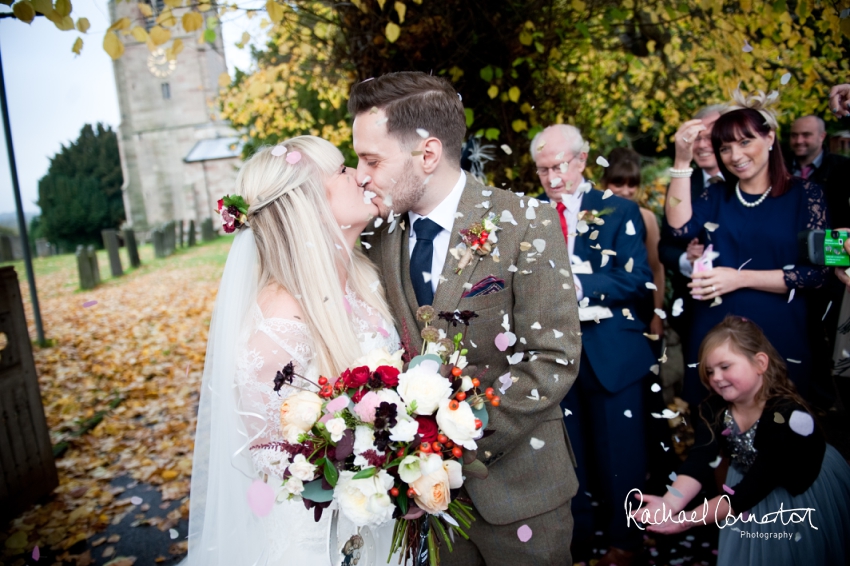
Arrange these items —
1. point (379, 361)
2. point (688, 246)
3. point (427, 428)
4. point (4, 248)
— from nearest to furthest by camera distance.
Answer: point (427, 428)
point (379, 361)
point (688, 246)
point (4, 248)

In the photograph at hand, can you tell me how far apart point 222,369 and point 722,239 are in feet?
9.73

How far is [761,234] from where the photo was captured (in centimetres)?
329

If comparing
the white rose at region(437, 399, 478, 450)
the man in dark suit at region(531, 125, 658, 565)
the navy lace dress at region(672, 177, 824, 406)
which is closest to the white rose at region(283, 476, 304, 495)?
the white rose at region(437, 399, 478, 450)

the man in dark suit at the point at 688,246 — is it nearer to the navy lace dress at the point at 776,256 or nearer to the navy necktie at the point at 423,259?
the navy lace dress at the point at 776,256

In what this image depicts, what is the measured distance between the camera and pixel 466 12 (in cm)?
473

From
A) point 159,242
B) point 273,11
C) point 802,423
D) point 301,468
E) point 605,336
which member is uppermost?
point 273,11

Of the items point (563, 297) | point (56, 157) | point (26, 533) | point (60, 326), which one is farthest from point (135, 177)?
point (563, 297)

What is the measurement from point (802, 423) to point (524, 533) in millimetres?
1526

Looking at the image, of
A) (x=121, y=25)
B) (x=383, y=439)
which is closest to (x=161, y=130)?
(x=121, y=25)

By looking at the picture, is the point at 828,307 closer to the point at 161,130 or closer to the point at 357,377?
the point at 357,377

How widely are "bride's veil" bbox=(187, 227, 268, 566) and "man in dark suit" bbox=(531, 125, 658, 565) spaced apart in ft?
6.26

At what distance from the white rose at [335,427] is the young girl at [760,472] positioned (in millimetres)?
1843

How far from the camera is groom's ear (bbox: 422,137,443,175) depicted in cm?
239

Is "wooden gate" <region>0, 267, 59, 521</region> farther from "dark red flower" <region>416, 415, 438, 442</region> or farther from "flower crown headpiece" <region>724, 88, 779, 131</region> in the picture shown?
"flower crown headpiece" <region>724, 88, 779, 131</region>
